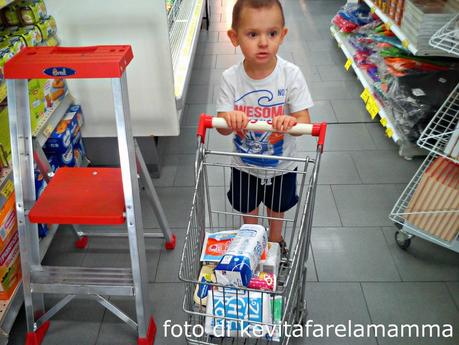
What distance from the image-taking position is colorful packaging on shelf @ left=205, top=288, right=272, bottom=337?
1.30 m

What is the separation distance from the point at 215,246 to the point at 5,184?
1.11 m

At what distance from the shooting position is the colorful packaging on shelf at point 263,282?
53.6 inches

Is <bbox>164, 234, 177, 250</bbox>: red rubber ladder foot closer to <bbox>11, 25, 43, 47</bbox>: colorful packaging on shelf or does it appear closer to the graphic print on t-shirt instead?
the graphic print on t-shirt

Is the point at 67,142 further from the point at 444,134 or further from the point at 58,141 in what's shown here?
the point at 444,134

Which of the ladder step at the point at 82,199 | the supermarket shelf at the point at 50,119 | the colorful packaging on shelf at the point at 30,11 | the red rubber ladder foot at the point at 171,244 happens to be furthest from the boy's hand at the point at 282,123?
the colorful packaging on shelf at the point at 30,11

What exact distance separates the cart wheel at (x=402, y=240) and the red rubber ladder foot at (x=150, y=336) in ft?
4.75

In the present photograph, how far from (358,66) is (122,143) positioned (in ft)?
10.1

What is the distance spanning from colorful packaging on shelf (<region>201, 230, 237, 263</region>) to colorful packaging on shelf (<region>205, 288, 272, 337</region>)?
0.15m

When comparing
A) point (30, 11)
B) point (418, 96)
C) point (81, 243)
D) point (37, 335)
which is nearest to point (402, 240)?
point (418, 96)

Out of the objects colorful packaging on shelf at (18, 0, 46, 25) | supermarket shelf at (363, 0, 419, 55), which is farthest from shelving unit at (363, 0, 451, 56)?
colorful packaging on shelf at (18, 0, 46, 25)

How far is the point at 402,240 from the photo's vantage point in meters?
2.38

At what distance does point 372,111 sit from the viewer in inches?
130

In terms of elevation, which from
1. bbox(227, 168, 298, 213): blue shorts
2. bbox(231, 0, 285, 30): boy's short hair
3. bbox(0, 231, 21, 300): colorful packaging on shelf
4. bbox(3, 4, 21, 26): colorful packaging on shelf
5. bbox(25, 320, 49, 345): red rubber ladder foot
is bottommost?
bbox(25, 320, 49, 345): red rubber ladder foot

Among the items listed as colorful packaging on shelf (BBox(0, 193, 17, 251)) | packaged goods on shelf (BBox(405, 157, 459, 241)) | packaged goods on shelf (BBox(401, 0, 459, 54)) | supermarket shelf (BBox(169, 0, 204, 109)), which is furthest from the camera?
supermarket shelf (BBox(169, 0, 204, 109))
